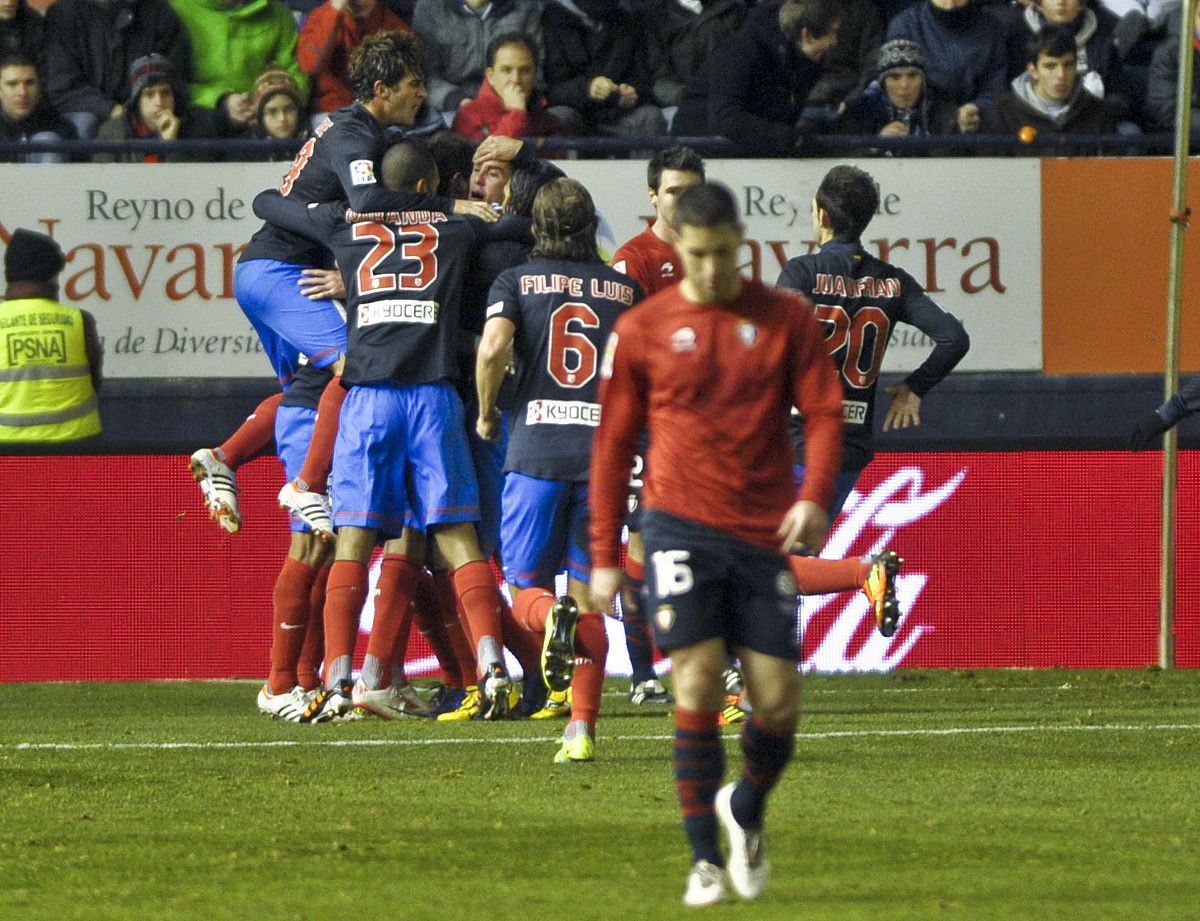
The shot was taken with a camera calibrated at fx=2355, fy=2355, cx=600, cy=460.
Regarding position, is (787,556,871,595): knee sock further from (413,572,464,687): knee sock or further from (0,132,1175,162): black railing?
(0,132,1175,162): black railing

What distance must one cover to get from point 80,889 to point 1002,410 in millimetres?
8929

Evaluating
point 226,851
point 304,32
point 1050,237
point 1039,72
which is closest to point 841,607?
point 1050,237

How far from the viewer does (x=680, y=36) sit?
14656 millimetres

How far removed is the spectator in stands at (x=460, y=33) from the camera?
14.5 meters

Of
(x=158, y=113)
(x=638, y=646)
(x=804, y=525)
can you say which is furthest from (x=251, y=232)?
(x=804, y=525)

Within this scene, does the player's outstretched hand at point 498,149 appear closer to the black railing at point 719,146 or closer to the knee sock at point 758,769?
the black railing at point 719,146

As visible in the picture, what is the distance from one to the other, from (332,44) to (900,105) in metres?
3.46

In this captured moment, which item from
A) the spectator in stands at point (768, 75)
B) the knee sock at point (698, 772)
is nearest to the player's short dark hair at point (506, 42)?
the spectator in stands at point (768, 75)

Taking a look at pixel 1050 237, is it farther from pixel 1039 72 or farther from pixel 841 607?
pixel 841 607

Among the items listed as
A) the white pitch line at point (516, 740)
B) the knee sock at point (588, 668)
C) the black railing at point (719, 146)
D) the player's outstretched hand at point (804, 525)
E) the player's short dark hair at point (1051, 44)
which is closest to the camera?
the player's outstretched hand at point (804, 525)

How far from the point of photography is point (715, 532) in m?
5.41

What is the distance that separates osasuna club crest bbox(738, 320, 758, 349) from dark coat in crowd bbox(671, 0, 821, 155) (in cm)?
800

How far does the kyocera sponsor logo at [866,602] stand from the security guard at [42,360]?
13.3 ft

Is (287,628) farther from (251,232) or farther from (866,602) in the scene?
(251,232)
